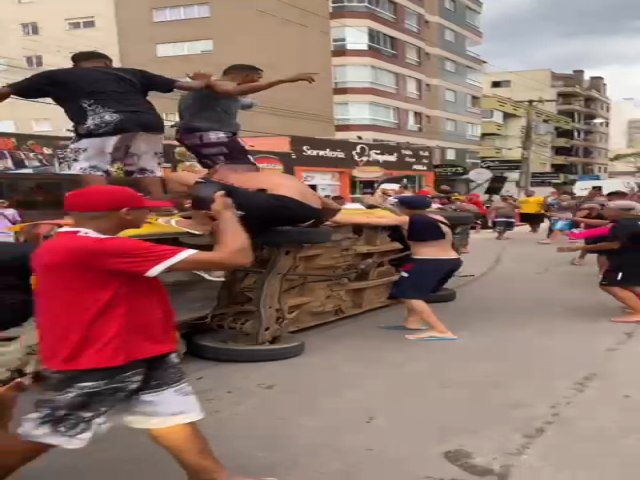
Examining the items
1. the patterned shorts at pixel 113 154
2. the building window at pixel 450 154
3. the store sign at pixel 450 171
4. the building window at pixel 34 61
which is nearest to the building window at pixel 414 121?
the store sign at pixel 450 171

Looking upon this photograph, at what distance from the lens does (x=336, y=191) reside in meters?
30.2

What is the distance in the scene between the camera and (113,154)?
488cm

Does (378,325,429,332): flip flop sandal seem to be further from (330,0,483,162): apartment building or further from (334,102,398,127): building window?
(334,102,398,127): building window

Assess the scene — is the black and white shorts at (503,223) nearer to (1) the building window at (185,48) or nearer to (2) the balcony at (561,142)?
(1) the building window at (185,48)

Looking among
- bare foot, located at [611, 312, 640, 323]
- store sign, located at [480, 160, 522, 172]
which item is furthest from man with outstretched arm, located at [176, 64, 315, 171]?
store sign, located at [480, 160, 522, 172]

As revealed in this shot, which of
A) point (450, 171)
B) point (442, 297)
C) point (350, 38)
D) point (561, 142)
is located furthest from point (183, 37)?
point (561, 142)

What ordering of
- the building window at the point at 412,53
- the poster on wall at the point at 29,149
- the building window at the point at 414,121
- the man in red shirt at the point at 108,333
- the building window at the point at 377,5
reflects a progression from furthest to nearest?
1. the building window at the point at 414,121
2. the building window at the point at 412,53
3. the building window at the point at 377,5
4. the poster on wall at the point at 29,149
5. the man in red shirt at the point at 108,333

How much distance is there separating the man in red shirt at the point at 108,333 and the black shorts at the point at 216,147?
9.47ft

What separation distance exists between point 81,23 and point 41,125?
6.78 metres

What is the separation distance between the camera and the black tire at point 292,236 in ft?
15.8

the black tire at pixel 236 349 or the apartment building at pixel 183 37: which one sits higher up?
the apartment building at pixel 183 37

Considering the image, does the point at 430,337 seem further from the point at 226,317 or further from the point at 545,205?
the point at 545,205

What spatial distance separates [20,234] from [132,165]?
1.14 meters

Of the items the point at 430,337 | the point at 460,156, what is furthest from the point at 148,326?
the point at 460,156
